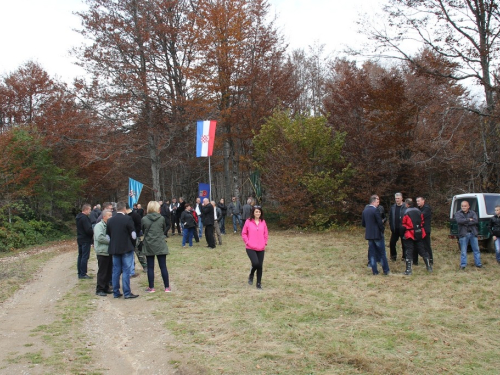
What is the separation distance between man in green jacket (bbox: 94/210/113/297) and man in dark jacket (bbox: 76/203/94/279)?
1.43 metres

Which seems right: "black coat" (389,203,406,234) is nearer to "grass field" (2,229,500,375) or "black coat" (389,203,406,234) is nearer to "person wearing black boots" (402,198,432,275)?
"person wearing black boots" (402,198,432,275)

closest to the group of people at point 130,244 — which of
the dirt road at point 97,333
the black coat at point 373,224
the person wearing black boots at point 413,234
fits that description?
the dirt road at point 97,333

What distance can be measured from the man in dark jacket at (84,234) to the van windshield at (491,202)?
36.0 ft

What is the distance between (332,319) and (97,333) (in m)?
3.45

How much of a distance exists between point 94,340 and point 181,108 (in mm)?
21778

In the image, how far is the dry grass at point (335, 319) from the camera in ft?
15.9

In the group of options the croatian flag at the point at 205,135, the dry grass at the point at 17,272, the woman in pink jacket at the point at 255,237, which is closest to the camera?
the woman in pink jacket at the point at 255,237

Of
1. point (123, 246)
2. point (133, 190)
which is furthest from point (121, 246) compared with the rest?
point (133, 190)

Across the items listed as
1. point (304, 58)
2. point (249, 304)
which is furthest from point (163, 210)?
point (304, 58)

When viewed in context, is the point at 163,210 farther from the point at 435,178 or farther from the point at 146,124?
the point at 435,178

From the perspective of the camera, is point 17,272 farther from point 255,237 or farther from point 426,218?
point 426,218

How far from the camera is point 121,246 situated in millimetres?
8047

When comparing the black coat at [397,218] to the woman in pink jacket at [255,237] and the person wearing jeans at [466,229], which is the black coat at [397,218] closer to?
the person wearing jeans at [466,229]

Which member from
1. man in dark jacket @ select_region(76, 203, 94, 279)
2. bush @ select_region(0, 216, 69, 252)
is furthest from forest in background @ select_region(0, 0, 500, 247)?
man in dark jacket @ select_region(76, 203, 94, 279)
